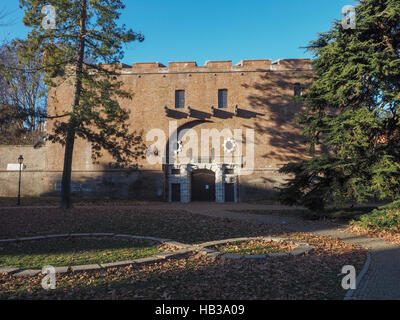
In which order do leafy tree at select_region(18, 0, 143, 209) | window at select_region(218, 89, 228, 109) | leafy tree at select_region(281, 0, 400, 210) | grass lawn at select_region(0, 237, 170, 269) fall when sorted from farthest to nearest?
window at select_region(218, 89, 228, 109) → leafy tree at select_region(18, 0, 143, 209) → leafy tree at select_region(281, 0, 400, 210) → grass lawn at select_region(0, 237, 170, 269)

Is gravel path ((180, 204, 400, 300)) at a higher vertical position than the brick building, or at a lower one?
lower

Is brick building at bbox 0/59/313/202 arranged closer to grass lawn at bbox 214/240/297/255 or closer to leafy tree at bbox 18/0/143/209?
leafy tree at bbox 18/0/143/209

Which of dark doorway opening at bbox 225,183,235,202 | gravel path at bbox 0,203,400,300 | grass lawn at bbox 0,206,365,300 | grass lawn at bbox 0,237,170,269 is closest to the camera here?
grass lawn at bbox 0,206,365,300

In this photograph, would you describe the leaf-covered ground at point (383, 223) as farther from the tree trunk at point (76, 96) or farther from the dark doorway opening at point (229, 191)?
the dark doorway opening at point (229, 191)

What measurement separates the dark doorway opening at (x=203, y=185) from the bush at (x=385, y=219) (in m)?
14.8

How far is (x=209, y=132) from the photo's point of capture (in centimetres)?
2338

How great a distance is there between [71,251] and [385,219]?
9.52 m

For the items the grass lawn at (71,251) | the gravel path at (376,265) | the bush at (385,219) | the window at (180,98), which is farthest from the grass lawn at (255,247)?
the window at (180,98)

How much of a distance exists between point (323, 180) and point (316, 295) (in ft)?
28.6

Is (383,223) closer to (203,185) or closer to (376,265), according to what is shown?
(376,265)

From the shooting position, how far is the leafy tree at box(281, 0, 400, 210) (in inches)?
400

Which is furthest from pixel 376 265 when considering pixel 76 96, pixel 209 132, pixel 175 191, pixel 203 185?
pixel 175 191

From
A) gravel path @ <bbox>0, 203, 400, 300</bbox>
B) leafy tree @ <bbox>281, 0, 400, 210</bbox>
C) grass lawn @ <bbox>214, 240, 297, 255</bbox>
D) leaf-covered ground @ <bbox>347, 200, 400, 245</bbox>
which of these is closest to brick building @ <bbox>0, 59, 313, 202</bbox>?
leafy tree @ <bbox>281, 0, 400, 210</bbox>

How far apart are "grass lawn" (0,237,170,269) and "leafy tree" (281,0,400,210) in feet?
24.8
